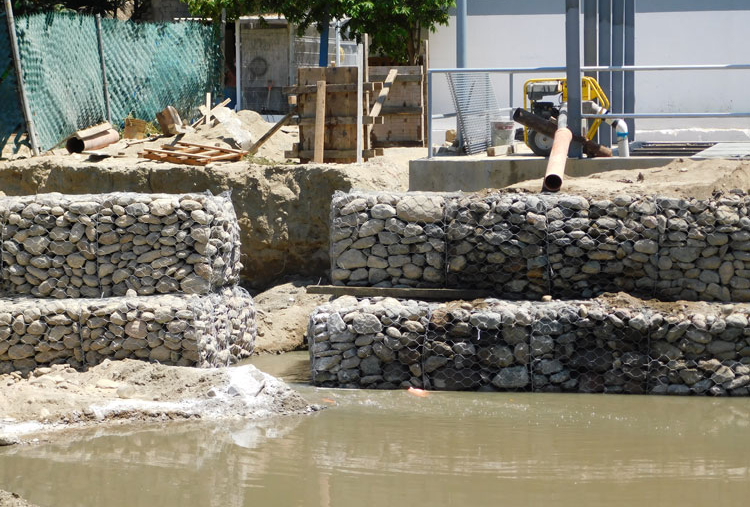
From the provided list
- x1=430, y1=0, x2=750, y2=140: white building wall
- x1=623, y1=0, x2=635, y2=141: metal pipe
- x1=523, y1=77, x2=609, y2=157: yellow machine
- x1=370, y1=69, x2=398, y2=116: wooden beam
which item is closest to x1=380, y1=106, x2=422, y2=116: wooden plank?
x1=370, y1=69, x2=398, y2=116: wooden beam

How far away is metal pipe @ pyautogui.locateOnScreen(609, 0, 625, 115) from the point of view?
16.0 m

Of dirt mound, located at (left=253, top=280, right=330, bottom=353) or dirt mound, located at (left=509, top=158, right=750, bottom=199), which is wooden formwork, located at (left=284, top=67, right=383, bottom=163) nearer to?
dirt mound, located at (left=253, top=280, right=330, bottom=353)

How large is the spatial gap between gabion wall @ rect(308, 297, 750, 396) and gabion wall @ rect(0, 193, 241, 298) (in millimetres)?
1872

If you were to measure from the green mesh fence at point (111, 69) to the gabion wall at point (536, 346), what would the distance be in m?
9.98

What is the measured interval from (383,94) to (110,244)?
23.2 feet

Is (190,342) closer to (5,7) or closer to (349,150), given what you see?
(349,150)

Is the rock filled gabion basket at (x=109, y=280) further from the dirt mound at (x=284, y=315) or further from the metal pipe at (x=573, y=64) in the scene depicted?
the metal pipe at (x=573, y=64)

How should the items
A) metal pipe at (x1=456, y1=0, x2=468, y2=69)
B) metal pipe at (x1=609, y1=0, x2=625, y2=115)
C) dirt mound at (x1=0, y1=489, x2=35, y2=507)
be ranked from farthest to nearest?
metal pipe at (x1=456, y1=0, x2=468, y2=69), metal pipe at (x1=609, y1=0, x2=625, y2=115), dirt mound at (x1=0, y1=489, x2=35, y2=507)

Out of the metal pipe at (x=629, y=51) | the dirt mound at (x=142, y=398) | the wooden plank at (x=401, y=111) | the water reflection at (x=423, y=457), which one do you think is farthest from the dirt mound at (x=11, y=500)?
the wooden plank at (x=401, y=111)

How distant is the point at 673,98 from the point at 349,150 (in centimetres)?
1072

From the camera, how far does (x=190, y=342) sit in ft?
37.6

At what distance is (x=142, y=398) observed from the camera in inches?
405

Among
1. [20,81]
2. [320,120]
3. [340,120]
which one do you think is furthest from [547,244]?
[20,81]

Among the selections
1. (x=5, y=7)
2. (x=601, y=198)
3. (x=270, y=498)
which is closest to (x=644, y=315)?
(x=601, y=198)
